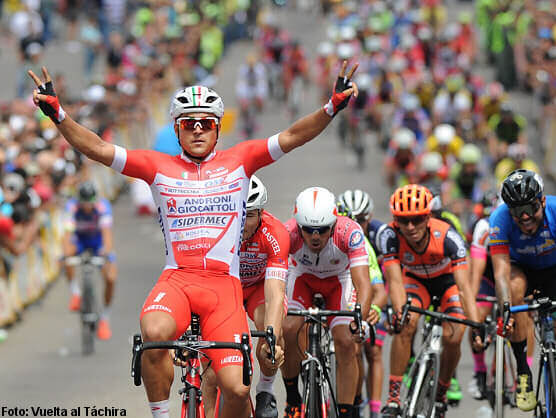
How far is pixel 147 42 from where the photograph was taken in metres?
29.0

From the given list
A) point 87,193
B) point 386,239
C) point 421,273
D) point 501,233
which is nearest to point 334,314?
point 501,233

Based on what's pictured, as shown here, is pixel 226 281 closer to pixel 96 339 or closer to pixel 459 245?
pixel 459 245

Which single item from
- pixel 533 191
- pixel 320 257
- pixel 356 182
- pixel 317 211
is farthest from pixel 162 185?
pixel 356 182

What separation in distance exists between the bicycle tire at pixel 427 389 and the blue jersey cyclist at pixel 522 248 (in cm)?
60

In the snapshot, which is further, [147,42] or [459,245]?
[147,42]

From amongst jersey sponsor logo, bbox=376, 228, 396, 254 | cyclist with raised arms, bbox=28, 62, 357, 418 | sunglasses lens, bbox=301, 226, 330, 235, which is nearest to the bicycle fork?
jersey sponsor logo, bbox=376, 228, 396, 254

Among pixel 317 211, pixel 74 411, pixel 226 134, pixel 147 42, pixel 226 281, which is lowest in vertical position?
pixel 74 411

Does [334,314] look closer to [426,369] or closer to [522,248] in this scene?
[426,369]

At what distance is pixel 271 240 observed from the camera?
8047 millimetres

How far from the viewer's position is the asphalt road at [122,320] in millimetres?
11961

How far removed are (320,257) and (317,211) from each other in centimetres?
68

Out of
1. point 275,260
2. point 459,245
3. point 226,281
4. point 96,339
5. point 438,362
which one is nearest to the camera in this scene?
point 226,281

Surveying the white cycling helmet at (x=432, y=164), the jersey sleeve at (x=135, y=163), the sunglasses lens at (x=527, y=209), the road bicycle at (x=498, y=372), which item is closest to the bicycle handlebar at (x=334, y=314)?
the road bicycle at (x=498, y=372)

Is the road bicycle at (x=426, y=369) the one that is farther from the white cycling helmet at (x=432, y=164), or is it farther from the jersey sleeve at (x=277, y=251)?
the white cycling helmet at (x=432, y=164)
